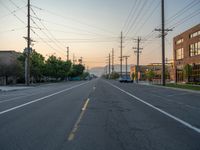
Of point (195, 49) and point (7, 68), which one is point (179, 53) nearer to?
point (195, 49)

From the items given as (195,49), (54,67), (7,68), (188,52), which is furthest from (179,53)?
(54,67)

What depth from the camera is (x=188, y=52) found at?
230ft

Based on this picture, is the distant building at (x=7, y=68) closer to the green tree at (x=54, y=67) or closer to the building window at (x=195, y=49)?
the green tree at (x=54, y=67)

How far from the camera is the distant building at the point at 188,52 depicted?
Answer: 6562 cm

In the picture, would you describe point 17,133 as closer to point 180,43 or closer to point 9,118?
point 9,118

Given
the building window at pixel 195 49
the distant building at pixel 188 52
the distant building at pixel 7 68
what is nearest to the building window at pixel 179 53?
the distant building at pixel 188 52

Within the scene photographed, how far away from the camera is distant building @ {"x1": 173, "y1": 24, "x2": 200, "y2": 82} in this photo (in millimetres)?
65625

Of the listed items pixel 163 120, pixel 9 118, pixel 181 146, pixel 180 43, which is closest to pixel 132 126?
pixel 163 120

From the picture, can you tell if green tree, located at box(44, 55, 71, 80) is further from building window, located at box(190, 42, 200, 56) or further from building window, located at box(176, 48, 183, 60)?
building window, located at box(190, 42, 200, 56)

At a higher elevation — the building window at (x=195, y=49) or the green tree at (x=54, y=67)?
the building window at (x=195, y=49)

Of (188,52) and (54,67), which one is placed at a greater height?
(188,52)

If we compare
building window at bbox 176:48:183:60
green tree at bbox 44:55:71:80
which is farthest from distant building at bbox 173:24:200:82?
green tree at bbox 44:55:71:80

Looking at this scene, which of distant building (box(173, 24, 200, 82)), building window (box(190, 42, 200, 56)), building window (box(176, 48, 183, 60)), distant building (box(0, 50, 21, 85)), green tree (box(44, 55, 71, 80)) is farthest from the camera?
green tree (box(44, 55, 71, 80))

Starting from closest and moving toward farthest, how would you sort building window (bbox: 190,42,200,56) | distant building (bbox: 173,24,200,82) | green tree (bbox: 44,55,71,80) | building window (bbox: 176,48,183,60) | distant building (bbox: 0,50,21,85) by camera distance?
distant building (bbox: 0,50,21,85) → building window (bbox: 190,42,200,56) → distant building (bbox: 173,24,200,82) → building window (bbox: 176,48,183,60) → green tree (bbox: 44,55,71,80)
